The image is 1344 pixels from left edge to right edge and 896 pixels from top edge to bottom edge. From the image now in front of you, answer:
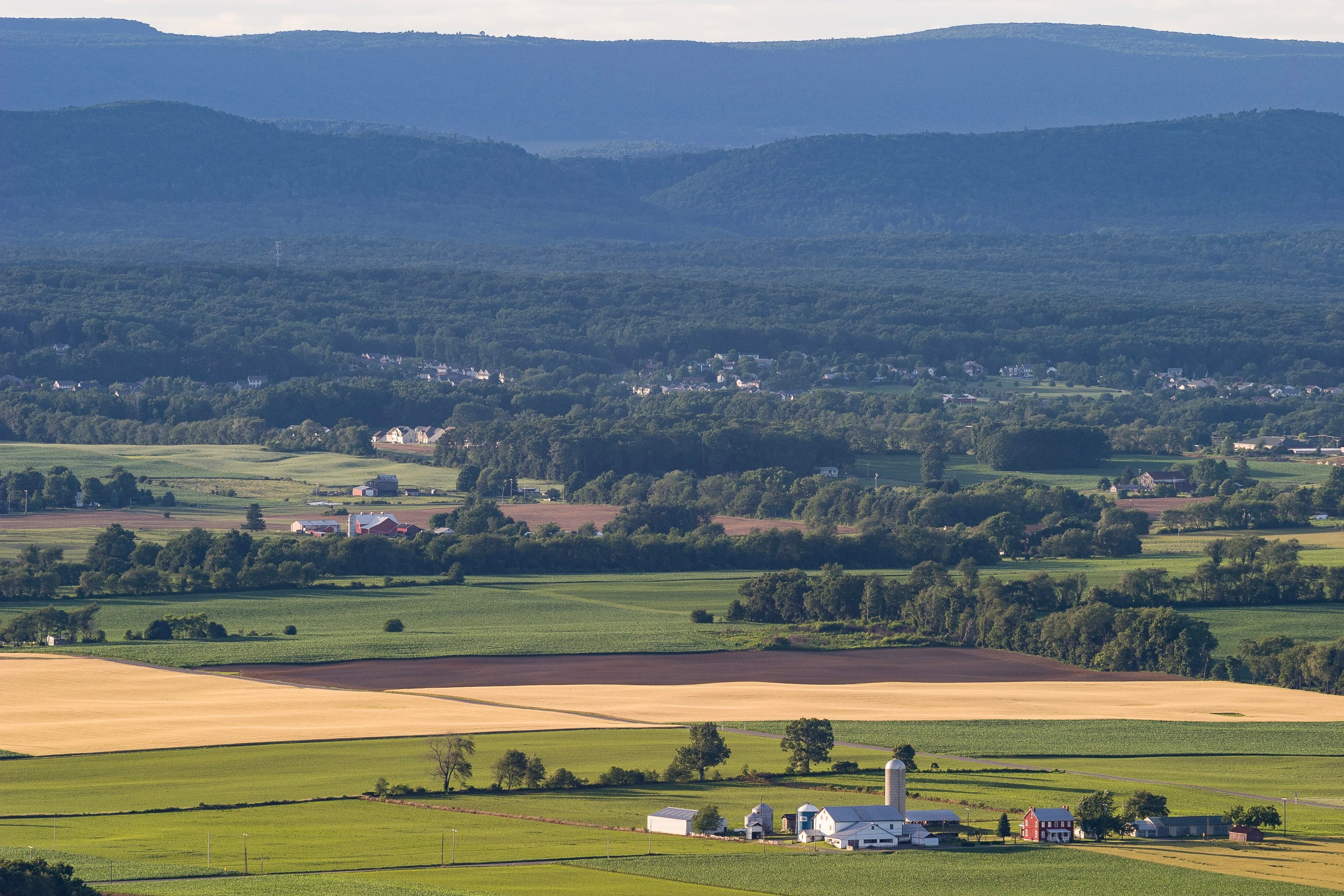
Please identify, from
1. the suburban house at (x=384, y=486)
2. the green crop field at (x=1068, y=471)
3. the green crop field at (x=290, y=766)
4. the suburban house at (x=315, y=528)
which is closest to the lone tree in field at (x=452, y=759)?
the green crop field at (x=290, y=766)

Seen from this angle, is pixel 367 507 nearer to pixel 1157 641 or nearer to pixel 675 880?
pixel 1157 641

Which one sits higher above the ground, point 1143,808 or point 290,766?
point 290,766

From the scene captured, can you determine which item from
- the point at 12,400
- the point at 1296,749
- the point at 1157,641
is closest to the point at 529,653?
the point at 1157,641

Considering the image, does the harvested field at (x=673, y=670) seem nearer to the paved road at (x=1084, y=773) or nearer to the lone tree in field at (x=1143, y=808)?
the paved road at (x=1084, y=773)

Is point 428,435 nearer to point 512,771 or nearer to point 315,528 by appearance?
point 315,528

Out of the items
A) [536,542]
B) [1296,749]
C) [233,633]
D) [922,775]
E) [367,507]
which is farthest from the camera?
[367,507]

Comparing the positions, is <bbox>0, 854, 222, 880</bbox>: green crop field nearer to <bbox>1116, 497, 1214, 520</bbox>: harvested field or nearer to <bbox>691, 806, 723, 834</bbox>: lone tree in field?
<bbox>691, 806, 723, 834</bbox>: lone tree in field

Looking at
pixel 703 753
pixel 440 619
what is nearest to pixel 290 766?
pixel 703 753
